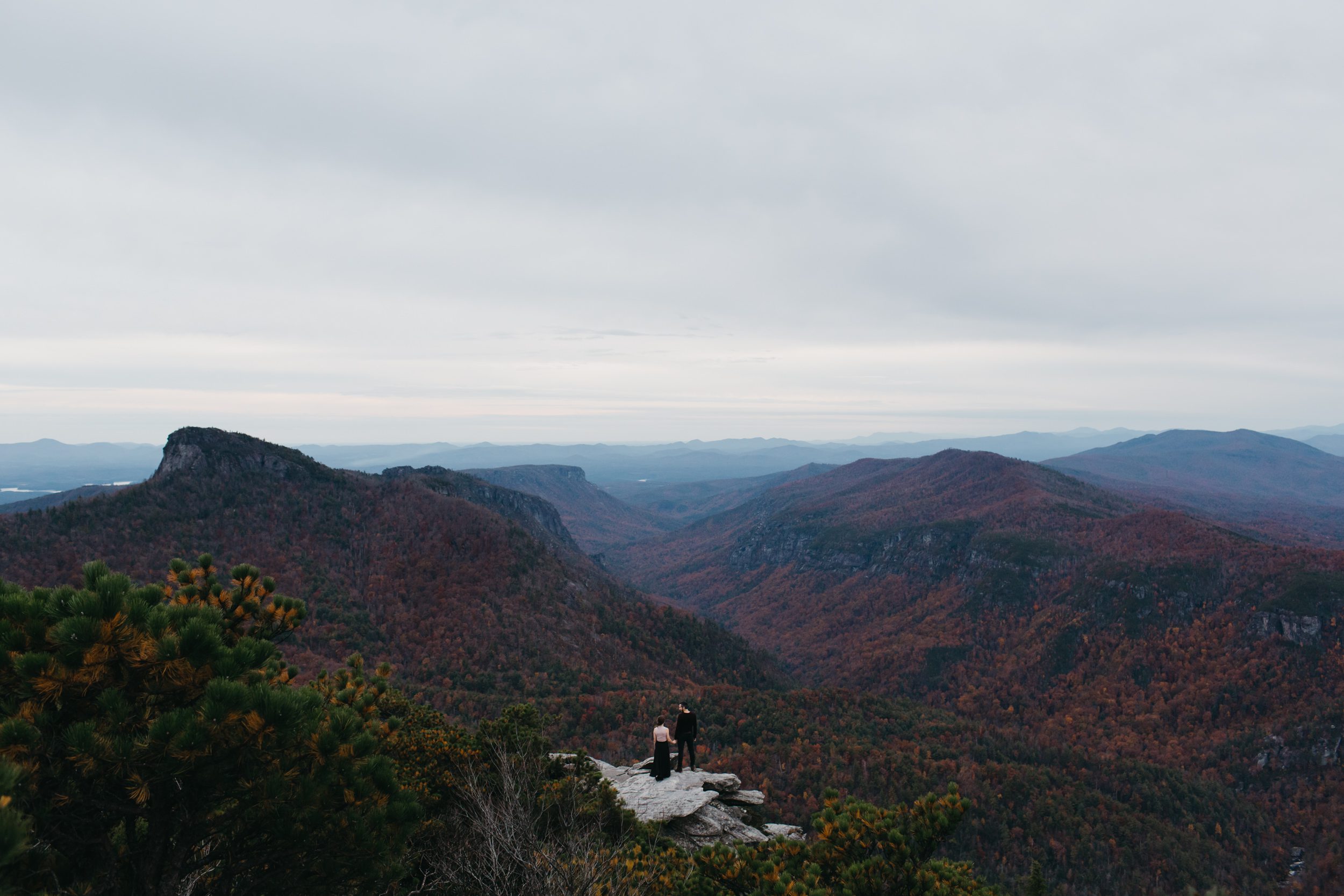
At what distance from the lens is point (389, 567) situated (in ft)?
257

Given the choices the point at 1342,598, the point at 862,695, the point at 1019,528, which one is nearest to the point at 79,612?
the point at 862,695

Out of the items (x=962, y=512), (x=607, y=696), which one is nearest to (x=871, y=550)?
(x=962, y=512)

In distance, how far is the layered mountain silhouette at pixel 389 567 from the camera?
62.6m

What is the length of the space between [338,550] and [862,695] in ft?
233

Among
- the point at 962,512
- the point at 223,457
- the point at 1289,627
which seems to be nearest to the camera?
the point at 1289,627

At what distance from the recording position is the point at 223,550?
71.6 metres

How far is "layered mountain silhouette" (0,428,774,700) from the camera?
62625 millimetres

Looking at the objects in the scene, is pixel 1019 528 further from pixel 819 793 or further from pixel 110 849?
pixel 110 849

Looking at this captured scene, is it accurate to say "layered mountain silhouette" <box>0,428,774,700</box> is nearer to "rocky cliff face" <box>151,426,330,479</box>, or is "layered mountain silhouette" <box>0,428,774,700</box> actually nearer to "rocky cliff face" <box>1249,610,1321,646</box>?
"rocky cliff face" <box>151,426,330,479</box>

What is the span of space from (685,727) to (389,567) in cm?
6924

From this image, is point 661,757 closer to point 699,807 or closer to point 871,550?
point 699,807

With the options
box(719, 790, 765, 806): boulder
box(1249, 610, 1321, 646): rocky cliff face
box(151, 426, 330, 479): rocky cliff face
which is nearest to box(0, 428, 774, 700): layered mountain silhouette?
box(151, 426, 330, 479): rocky cliff face

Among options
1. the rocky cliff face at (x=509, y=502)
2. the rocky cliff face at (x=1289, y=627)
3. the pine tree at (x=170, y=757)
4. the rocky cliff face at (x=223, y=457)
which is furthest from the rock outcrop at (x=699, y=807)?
the rocky cliff face at (x=509, y=502)

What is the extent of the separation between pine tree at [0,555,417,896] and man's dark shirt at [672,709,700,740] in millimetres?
12052
